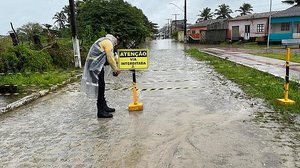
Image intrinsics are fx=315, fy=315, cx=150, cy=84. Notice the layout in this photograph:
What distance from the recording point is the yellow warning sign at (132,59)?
713 centimetres

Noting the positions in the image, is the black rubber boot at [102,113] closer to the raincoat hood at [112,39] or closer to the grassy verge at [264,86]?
the raincoat hood at [112,39]

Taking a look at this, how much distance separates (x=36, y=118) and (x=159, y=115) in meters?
2.62

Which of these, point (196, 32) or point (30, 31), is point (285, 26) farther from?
point (30, 31)

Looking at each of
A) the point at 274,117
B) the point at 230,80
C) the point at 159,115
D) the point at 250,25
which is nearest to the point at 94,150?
the point at 159,115

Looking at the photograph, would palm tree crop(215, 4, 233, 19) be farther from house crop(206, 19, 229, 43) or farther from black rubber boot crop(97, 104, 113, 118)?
black rubber boot crop(97, 104, 113, 118)

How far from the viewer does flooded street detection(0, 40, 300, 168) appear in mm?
4277

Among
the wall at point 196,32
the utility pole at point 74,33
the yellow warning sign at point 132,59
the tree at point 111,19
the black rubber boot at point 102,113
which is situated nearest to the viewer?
the black rubber boot at point 102,113

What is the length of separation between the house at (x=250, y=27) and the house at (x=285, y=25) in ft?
3.96

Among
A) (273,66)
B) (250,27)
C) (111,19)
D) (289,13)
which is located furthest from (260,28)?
(273,66)

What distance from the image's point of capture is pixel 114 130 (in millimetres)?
5680

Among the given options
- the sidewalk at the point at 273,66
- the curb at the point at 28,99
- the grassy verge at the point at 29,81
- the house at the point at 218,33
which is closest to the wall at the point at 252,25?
the house at the point at 218,33

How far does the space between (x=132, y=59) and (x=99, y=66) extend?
977 millimetres

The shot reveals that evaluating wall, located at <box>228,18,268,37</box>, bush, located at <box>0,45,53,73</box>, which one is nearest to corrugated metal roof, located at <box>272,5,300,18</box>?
wall, located at <box>228,18,268,37</box>

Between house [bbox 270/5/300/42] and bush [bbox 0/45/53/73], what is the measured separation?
33.4 meters
